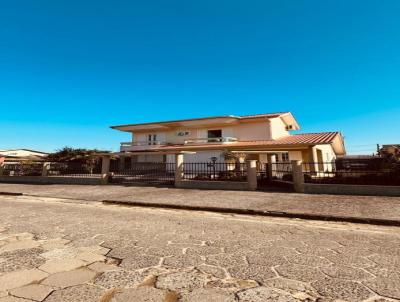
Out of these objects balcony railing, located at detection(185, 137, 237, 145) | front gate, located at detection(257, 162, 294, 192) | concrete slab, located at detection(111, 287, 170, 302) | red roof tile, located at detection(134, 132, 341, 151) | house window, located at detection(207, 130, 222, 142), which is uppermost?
house window, located at detection(207, 130, 222, 142)

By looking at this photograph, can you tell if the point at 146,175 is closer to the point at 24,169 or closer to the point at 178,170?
the point at 178,170

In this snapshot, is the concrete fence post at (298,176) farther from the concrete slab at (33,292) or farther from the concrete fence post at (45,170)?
the concrete fence post at (45,170)

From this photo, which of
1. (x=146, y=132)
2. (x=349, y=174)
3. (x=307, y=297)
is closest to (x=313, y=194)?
(x=349, y=174)

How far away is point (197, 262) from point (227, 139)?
21.5 metres

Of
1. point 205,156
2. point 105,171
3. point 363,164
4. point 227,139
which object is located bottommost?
point 105,171

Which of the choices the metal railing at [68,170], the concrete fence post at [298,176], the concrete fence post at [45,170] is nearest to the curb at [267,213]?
the concrete fence post at [298,176]

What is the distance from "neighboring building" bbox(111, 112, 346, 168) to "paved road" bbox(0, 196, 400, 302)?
14643mm

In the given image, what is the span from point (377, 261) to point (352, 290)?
48.0 inches

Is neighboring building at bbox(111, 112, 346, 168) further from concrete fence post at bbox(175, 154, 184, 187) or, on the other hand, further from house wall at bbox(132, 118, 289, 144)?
concrete fence post at bbox(175, 154, 184, 187)

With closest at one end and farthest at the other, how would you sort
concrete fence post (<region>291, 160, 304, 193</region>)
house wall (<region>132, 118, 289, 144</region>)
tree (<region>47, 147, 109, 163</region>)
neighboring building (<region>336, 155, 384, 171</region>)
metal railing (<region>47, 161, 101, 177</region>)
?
concrete fence post (<region>291, 160, 304, 193</region>)
neighboring building (<region>336, 155, 384, 171</region>)
metal railing (<region>47, 161, 101, 177</region>)
house wall (<region>132, 118, 289, 144</region>)
tree (<region>47, 147, 109, 163</region>)

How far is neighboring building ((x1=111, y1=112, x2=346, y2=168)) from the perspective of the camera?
20.8 m

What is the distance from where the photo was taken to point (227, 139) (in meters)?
24.6

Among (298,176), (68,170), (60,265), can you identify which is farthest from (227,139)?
(60,265)

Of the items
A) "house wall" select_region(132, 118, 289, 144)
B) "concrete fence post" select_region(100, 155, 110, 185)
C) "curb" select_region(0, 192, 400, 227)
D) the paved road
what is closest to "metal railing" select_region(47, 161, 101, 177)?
"concrete fence post" select_region(100, 155, 110, 185)
